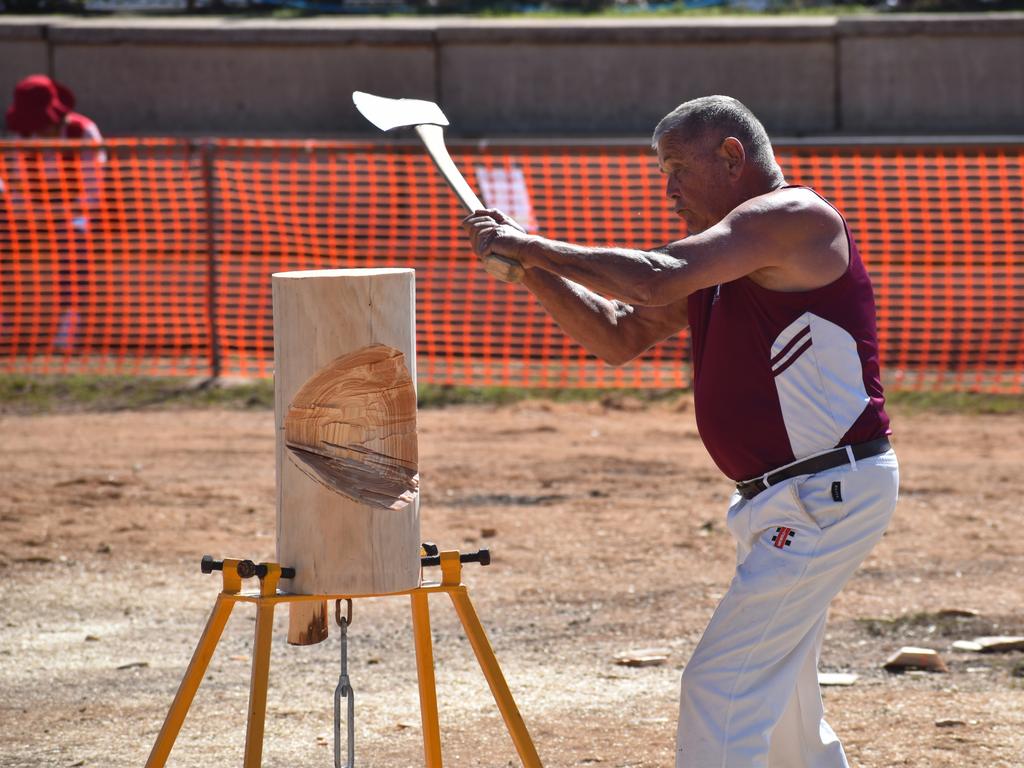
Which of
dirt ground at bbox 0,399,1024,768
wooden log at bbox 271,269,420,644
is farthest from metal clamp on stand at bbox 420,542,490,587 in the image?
dirt ground at bbox 0,399,1024,768

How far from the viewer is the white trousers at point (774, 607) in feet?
11.4

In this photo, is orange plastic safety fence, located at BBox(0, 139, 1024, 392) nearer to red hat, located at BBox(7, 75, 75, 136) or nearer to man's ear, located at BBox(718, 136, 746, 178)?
red hat, located at BBox(7, 75, 75, 136)

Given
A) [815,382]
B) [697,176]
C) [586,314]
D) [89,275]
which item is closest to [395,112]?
[586,314]

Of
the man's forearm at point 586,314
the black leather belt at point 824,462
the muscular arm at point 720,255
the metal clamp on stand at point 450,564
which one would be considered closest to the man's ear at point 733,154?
the muscular arm at point 720,255

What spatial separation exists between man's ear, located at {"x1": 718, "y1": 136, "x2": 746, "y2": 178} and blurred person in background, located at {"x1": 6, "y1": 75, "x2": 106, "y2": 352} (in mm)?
8895

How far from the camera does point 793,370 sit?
140 inches

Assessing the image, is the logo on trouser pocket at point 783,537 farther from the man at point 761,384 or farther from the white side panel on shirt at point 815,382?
the white side panel on shirt at point 815,382

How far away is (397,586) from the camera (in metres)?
3.64

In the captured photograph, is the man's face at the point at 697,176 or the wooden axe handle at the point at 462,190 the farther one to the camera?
the man's face at the point at 697,176

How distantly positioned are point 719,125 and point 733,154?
0.08 metres

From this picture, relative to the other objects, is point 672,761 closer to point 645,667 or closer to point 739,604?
point 645,667

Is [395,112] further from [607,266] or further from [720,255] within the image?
[720,255]

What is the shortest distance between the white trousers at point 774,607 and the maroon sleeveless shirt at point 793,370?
95mm

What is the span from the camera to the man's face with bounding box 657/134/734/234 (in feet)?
12.0
